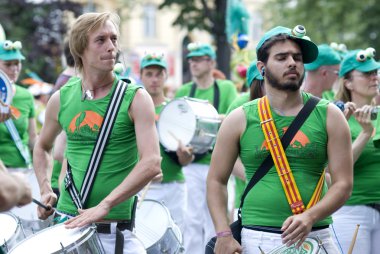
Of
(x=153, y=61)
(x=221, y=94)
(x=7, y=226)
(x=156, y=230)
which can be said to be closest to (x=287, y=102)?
(x=156, y=230)

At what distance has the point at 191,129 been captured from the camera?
348 inches

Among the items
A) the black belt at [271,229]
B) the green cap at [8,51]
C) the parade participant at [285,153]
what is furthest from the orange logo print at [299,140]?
the green cap at [8,51]

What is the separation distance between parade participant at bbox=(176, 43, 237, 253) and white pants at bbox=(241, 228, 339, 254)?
431cm

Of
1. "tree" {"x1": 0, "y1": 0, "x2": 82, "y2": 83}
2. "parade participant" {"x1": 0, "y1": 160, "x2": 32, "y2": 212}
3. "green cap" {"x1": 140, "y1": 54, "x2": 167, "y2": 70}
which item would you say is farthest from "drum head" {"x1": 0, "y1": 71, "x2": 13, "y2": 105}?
"tree" {"x1": 0, "y1": 0, "x2": 82, "y2": 83}

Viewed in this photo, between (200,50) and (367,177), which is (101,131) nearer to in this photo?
(367,177)

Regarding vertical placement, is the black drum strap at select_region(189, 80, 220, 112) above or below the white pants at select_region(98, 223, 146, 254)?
above

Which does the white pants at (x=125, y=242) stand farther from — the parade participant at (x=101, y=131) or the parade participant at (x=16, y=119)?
the parade participant at (x=16, y=119)

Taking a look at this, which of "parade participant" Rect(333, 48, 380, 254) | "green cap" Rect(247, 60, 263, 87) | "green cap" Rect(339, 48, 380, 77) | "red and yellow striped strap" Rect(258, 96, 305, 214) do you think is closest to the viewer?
"red and yellow striped strap" Rect(258, 96, 305, 214)

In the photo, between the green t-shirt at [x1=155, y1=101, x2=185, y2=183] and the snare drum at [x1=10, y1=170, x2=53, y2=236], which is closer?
the snare drum at [x1=10, y1=170, x2=53, y2=236]

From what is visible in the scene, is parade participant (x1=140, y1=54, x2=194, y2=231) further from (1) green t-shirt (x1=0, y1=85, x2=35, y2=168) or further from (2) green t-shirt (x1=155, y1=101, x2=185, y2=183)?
(1) green t-shirt (x1=0, y1=85, x2=35, y2=168)

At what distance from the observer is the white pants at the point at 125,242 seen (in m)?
5.47

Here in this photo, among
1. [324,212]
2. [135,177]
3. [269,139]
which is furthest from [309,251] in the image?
[135,177]

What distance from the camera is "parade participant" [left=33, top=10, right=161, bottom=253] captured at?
5.42 meters

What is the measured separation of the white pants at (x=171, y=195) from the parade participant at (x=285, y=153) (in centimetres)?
369
